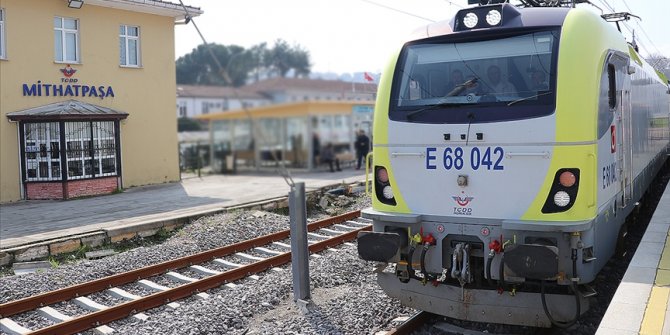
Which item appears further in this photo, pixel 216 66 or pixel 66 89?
pixel 66 89

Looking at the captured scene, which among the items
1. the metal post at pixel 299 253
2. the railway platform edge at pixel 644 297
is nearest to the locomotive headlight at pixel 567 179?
the railway platform edge at pixel 644 297

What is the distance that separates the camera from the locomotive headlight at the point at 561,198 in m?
5.18

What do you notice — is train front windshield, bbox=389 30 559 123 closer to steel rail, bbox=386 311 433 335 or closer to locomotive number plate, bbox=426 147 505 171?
locomotive number plate, bbox=426 147 505 171

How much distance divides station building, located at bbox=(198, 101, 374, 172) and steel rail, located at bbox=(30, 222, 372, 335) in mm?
4360

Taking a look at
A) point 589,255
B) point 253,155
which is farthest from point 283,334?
point 253,155

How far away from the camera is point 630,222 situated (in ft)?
27.7

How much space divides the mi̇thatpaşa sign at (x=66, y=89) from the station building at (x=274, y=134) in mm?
15070

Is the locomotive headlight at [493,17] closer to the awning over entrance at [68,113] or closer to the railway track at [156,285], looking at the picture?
the railway track at [156,285]

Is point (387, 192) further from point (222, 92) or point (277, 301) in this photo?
point (222, 92)

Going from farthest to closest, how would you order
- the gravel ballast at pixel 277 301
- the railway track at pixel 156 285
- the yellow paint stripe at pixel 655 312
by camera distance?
the railway track at pixel 156 285
the gravel ballast at pixel 277 301
the yellow paint stripe at pixel 655 312

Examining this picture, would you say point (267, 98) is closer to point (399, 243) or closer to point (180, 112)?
point (180, 112)

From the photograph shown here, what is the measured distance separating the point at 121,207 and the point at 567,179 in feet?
40.4

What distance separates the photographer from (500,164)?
544cm

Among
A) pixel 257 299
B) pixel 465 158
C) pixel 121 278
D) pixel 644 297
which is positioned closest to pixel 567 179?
pixel 465 158
